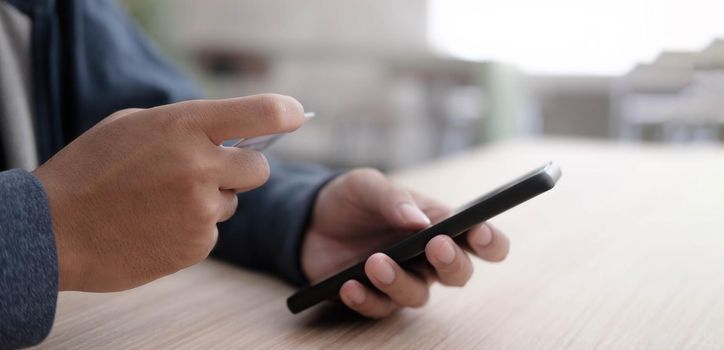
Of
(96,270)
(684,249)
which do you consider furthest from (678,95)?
(96,270)

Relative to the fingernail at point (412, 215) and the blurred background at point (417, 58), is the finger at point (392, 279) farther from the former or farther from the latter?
the blurred background at point (417, 58)

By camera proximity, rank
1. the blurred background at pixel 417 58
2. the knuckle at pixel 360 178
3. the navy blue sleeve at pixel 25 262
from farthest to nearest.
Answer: the blurred background at pixel 417 58 < the knuckle at pixel 360 178 < the navy blue sleeve at pixel 25 262

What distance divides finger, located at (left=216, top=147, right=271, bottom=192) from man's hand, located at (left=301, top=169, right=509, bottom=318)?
0.10 meters

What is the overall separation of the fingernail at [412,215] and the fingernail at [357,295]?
7 cm

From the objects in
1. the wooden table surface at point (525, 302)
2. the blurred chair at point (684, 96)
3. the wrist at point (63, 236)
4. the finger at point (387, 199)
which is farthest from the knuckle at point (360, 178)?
the blurred chair at point (684, 96)

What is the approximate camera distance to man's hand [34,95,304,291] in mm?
358

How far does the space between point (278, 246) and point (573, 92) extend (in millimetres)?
3372

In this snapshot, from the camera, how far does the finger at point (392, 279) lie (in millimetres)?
444

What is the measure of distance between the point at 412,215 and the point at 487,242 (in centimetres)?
6

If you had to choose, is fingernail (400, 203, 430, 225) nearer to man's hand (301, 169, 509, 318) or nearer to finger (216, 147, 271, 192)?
man's hand (301, 169, 509, 318)

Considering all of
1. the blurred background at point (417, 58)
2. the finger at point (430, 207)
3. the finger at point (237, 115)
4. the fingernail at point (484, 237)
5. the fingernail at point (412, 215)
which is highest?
the finger at point (237, 115)

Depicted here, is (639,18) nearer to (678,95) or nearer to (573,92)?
(573,92)

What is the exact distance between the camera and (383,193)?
1.71 ft

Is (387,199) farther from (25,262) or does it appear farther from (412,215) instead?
(25,262)
